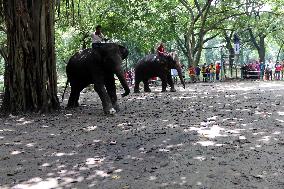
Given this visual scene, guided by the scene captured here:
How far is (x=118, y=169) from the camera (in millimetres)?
5941

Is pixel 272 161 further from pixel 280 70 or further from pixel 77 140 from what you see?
pixel 280 70

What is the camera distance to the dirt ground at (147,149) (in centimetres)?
545

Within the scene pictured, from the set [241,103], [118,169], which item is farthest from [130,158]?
[241,103]

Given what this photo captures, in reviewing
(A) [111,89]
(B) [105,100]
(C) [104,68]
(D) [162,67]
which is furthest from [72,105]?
(D) [162,67]

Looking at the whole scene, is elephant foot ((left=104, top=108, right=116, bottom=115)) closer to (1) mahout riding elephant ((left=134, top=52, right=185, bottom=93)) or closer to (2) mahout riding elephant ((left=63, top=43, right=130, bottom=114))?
(2) mahout riding elephant ((left=63, top=43, right=130, bottom=114))

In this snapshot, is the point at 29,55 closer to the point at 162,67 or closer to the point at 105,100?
the point at 105,100

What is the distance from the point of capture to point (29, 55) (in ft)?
37.5

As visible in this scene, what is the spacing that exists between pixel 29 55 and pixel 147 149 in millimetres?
5740

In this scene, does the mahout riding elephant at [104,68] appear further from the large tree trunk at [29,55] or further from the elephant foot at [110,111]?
the large tree trunk at [29,55]

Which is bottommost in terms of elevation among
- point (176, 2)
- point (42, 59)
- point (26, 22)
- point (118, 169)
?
point (118, 169)

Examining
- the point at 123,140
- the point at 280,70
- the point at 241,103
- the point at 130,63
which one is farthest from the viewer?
the point at 130,63

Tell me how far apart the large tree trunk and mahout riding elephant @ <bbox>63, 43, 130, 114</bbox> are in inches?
31.0

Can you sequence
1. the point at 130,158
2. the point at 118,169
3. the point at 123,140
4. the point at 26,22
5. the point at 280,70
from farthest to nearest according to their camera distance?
the point at 280,70, the point at 26,22, the point at 123,140, the point at 130,158, the point at 118,169

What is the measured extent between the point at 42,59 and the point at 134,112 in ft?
9.17
